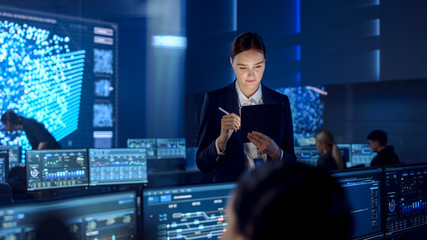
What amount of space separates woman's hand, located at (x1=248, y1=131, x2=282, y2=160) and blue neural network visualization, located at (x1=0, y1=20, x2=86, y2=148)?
5660 mm

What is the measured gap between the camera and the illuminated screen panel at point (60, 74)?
261 inches

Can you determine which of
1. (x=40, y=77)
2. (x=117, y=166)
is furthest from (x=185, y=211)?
(x=40, y=77)

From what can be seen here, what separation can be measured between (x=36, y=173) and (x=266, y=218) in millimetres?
3905

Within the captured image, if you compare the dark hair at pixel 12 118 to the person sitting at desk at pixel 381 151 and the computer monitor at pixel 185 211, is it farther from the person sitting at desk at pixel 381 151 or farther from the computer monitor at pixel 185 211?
the computer monitor at pixel 185 211

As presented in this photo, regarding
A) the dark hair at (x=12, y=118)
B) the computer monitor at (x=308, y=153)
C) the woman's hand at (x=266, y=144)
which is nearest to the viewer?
the woman's hand at (x=266, y=144)

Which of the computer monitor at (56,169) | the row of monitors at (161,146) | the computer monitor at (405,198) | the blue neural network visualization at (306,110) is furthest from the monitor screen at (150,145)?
the computer monitor at (405,198)

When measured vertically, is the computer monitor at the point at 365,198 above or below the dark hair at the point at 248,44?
below

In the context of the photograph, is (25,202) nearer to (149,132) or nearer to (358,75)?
(358,75)

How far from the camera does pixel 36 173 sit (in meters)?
4.09

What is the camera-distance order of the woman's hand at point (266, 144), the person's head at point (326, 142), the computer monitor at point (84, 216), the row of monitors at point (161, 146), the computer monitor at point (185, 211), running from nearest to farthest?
the computer monitor at point (84, 216) < the computer monitor at point (185, 211) < the woman's hand at point (266, 144) < the person's head at point (326, 142) < the row of monitors at point (161, 146)

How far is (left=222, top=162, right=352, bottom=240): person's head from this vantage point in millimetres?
549

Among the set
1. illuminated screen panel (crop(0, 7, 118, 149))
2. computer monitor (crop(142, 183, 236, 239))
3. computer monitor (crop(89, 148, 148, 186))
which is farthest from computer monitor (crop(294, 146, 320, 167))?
computer monitor (crop(142, 183, 236, 239))

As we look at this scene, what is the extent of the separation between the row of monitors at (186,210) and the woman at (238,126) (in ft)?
1.00

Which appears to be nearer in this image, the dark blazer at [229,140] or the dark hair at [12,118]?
the dark blazer at [229,140]
